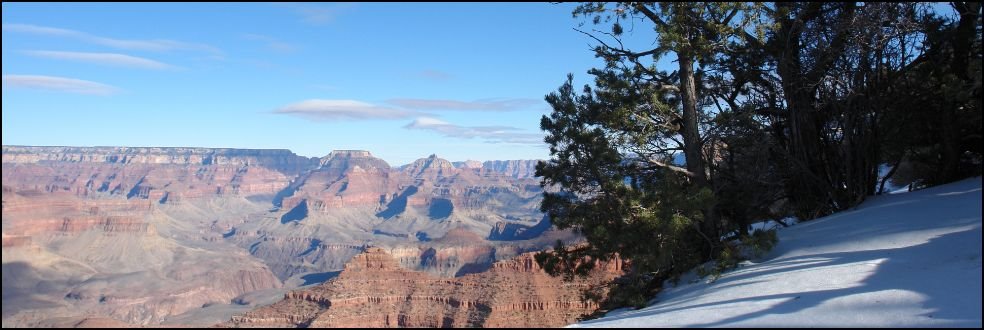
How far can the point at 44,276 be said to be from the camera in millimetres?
110938

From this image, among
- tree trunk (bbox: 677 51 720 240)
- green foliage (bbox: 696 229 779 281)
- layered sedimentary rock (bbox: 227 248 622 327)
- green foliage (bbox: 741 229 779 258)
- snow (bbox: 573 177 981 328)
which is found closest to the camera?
snow (bbox: 573 177 981 328)

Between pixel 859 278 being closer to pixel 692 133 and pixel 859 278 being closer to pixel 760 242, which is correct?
pixel 760 242

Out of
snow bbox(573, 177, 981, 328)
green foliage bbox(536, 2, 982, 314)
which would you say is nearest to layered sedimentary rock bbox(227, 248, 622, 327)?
green foliage bbox(536, 2, 982, 314)

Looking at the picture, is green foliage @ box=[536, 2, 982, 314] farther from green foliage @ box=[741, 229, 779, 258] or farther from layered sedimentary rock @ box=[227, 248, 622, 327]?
layered sedimentary rock @ box=[227, 248, 622, 327]

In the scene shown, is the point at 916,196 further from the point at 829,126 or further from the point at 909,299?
the point at 909,299

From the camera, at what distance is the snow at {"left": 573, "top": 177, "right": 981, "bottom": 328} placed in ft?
24.8

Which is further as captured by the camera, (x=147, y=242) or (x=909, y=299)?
(x=147, y=242)

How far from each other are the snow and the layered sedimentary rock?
22975 mm

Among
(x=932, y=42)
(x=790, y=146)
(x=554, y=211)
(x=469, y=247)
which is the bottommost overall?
(x=469, y=247)

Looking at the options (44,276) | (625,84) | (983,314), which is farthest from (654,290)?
(44,276)

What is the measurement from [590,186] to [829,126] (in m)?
6.07

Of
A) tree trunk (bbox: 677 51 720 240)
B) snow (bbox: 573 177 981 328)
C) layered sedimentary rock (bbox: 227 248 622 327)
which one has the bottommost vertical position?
layered sedimentary rock (bbox: 227 248 622 327)

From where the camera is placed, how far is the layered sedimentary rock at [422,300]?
39812 mm

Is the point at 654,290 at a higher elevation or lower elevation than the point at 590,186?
lower
